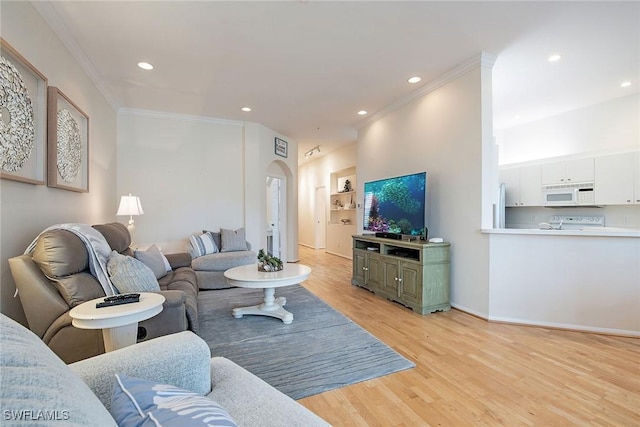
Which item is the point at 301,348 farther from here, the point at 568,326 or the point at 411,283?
the point at 568,326

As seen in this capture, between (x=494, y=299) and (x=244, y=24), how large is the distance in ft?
12.3

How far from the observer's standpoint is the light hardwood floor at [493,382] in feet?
5.47

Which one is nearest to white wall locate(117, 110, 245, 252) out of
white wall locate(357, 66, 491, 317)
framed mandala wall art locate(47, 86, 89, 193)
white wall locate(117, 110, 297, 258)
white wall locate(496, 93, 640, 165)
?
white wall locate(117, 110, 297, 258)

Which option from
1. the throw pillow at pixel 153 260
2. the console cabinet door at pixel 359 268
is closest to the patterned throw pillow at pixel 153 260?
the throw pillow at pixel 153 260

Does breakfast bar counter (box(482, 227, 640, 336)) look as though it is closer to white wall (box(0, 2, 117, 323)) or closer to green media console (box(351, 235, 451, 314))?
green media console (box(351, 235, 451, 314))

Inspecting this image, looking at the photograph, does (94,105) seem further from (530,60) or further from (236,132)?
(530,60)

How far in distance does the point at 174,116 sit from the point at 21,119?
3.24m

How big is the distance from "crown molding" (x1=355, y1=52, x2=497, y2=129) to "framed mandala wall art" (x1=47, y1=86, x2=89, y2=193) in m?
4.00

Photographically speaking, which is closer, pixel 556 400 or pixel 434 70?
pixel 556 400

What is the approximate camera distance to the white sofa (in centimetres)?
46

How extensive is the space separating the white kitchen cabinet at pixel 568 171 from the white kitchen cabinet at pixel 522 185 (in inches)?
5.4

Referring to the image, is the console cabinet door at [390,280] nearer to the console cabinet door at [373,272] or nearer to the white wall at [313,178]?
the console cabinet door at [373,272]

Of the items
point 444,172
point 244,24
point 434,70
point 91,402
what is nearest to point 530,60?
point 434,70

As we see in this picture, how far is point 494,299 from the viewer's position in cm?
313
